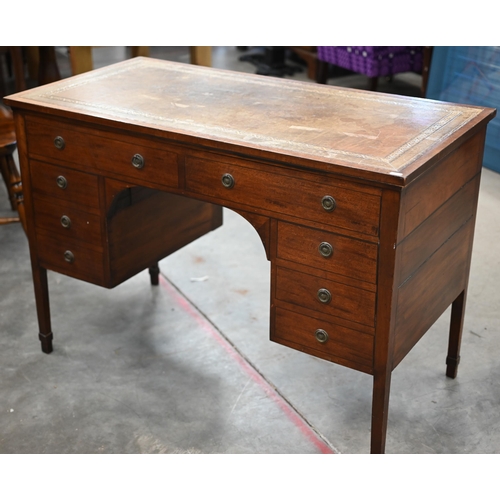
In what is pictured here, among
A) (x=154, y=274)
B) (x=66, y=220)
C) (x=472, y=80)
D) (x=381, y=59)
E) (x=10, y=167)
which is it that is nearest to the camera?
(x=66, y=220)

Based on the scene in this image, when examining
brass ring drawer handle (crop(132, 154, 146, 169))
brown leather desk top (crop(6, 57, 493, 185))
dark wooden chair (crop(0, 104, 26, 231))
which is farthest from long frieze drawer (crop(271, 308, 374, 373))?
dark wooden chair (crop(0, 104, 26, 231))

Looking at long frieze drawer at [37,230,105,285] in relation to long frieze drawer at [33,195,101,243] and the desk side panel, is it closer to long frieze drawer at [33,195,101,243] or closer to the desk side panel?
long frieze drawer at [33,195,101,243]

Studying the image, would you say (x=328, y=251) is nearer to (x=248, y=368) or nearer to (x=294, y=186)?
(x=294, y=186)

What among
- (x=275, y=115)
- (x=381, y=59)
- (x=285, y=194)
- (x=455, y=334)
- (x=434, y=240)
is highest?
(x=275, y=115)

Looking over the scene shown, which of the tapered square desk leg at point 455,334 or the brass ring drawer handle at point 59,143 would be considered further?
the tapered square desk leg at point 455,334

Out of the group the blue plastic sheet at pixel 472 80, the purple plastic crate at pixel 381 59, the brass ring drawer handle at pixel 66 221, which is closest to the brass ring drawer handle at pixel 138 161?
the brass ring drawer handle at pixel 66 221

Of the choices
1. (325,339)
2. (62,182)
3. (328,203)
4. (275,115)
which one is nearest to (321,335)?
(325,339)

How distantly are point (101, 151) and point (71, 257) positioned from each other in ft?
1.41

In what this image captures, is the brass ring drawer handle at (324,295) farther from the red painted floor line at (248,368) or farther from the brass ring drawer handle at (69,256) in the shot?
the brass ring drawer handle at (69,256)

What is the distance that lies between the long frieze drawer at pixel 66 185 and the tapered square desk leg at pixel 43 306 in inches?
12.0

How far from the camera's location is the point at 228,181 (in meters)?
2.12

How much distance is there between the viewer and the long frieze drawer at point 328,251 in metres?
1.97

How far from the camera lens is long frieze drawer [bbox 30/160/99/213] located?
8.02 ft

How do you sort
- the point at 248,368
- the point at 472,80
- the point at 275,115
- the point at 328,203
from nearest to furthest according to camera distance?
the point at 328,203
the point at 275,115
the point at 248,368
the point at 472,80
